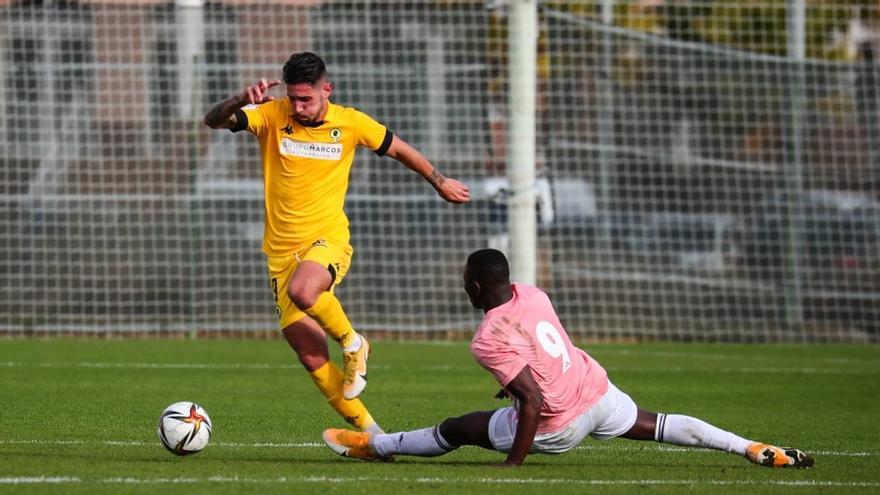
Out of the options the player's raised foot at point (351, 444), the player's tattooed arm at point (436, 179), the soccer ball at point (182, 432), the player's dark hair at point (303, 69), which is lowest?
the player's raised foot at point (351, 444)

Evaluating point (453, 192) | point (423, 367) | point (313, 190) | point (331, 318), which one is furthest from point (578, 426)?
point (423, 367)

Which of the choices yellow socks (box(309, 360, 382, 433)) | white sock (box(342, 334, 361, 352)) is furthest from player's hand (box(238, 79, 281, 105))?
yellow socks (box(309, 360, 382, 433))

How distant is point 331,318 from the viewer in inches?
314

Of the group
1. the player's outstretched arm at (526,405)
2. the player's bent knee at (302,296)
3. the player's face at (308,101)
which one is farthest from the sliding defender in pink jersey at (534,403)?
the player's face at (308,101)

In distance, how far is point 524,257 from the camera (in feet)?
53.7

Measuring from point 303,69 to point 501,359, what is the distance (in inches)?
82.8

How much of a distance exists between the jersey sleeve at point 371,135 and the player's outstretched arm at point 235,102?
0.54m

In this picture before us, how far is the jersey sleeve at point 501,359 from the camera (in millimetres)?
6973

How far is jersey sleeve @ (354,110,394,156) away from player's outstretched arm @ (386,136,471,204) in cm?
4

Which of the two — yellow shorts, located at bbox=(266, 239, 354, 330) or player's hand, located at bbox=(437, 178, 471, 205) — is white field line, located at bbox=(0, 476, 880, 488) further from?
player's hand, located at bbox=(437, 178, 471, 205)

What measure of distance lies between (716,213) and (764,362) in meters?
6.61

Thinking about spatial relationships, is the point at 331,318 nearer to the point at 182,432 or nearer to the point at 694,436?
the point at 182,432

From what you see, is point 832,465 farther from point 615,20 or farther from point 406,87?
point 615,20

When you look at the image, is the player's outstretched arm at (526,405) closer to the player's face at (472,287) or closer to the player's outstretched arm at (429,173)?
the player's face at (472,287)
